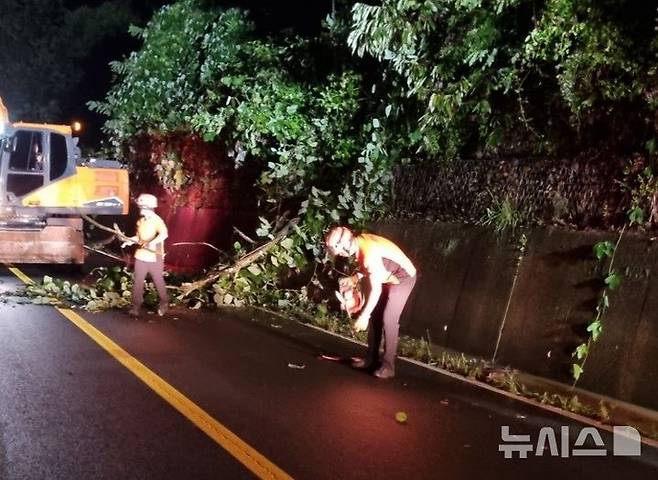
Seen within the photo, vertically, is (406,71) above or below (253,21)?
below

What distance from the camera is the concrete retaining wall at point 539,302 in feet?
23.5

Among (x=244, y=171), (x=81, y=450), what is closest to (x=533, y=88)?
(x=81, y=450)

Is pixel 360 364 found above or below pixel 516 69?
below

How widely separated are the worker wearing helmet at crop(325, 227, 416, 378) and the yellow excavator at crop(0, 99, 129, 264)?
8812 mm

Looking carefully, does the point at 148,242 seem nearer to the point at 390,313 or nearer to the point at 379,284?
the point at 390,313

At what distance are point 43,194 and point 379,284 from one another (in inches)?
379

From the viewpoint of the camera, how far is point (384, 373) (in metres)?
→ 7.60

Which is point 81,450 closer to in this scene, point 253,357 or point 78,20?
point 253,357

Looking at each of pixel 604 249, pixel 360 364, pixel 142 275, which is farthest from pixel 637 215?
pixel 142 275

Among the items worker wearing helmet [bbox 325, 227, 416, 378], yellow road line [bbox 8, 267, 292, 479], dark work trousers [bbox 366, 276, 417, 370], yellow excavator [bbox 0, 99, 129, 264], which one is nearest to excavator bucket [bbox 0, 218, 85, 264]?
yellow excavator [bbox 0, 99, 129, 264]

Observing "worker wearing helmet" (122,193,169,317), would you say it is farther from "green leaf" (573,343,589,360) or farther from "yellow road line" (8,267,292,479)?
"green leaf" (573,343,589,360)

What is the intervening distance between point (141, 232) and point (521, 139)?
530 centimetres

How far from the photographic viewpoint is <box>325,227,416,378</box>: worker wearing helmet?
7.02 meters

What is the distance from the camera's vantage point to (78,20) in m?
30.8
